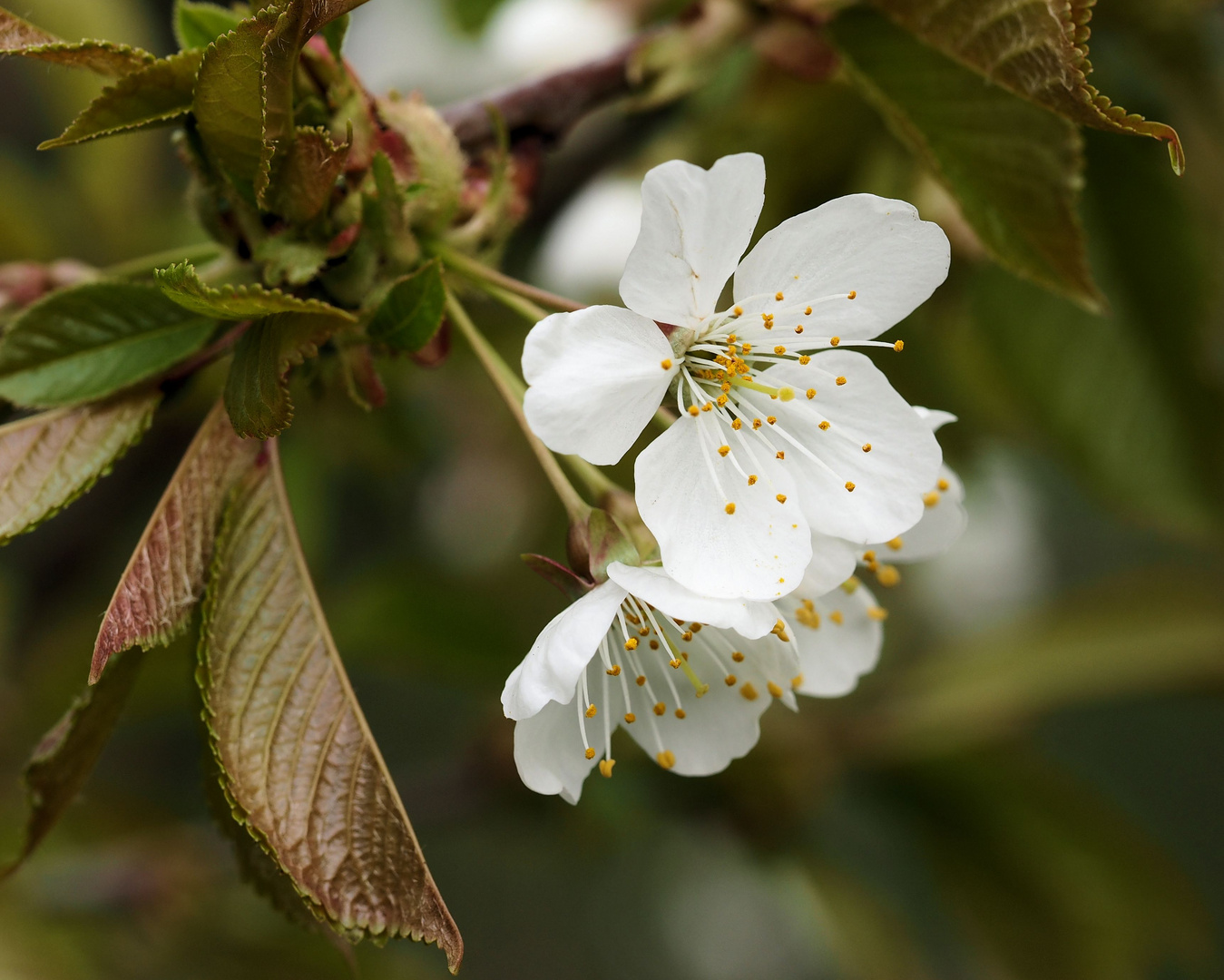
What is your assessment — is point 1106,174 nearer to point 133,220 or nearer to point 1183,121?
point 1183,121

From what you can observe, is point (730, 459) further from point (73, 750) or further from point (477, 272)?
point (73, 750)

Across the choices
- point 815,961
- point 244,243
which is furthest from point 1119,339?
point 815,961

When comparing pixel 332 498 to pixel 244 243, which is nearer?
pixel 244 243

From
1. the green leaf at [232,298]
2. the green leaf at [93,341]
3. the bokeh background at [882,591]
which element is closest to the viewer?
the green leaf at [232,298]

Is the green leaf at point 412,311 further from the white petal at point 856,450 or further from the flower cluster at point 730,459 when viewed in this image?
the white petal at point 856,450

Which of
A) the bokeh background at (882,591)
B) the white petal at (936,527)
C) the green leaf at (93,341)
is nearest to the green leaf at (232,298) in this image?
the green leaf at (93,341)

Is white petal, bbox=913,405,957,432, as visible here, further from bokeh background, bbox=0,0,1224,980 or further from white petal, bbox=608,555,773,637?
bokeh background, bbox=0,0,1224,980
